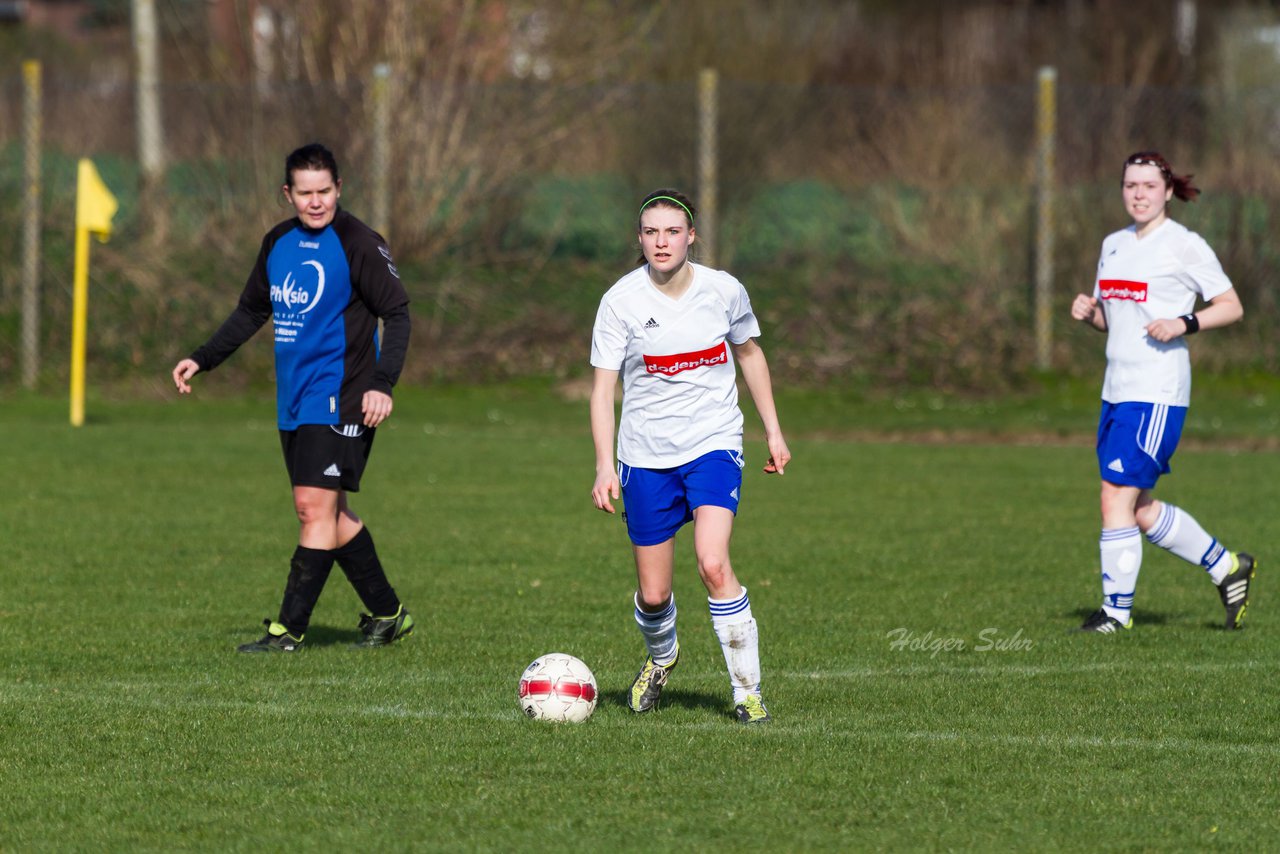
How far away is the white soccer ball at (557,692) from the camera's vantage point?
20.1ft

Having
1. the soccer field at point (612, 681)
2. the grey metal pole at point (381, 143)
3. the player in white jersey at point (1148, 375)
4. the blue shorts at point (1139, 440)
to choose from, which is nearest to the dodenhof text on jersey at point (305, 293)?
the soccer field at point (612, 681)

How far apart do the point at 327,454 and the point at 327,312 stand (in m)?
0.60

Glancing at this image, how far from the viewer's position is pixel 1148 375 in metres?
8.27

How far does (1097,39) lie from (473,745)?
100 feet

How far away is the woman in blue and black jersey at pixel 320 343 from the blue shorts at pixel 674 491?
5.08 ft

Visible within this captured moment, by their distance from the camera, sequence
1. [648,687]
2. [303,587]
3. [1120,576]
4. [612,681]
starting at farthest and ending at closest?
1. [1120,576]
2. [303,587]
3. [612,681]
4. [648,687]

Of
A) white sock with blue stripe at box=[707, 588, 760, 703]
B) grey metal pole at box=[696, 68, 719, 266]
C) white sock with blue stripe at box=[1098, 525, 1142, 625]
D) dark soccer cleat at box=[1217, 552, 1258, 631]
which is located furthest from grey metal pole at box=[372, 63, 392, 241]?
white sock with blue stripe at box=[707, 588, 760, 703]

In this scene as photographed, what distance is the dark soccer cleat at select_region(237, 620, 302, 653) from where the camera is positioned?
24.6 feet

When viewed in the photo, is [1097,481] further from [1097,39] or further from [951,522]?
[1097,39]

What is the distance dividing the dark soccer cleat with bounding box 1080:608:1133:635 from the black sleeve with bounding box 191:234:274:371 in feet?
13.1

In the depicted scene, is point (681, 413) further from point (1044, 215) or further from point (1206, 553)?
point (1044, 215)

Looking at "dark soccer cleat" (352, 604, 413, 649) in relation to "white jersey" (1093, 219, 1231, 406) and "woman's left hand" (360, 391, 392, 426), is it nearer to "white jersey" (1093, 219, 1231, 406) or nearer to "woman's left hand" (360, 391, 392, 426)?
"woman's left hand" (360, 391, 392, 426)

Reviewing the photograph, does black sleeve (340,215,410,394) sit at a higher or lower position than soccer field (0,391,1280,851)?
higher

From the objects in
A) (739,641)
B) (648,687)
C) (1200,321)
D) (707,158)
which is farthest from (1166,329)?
(707,158)
